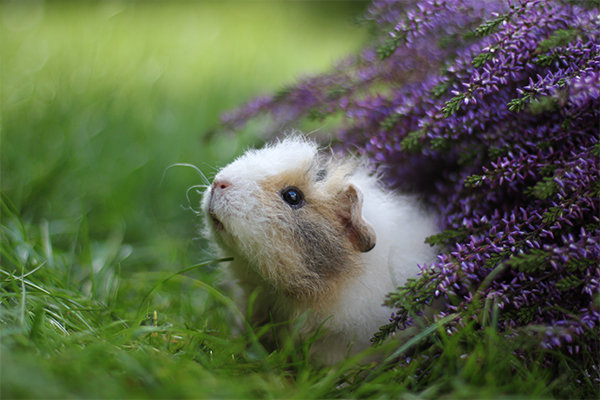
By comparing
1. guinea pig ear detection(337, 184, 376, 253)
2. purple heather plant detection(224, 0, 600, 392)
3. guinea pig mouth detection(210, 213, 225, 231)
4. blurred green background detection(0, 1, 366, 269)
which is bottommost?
blurred green background detection(0, 1, 366, 269)

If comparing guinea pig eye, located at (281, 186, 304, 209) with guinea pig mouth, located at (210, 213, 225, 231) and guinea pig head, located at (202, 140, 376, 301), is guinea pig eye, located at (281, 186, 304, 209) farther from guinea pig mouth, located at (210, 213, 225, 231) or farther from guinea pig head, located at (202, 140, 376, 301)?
guinea pig mouth, located at (210, 213, 225, 231)

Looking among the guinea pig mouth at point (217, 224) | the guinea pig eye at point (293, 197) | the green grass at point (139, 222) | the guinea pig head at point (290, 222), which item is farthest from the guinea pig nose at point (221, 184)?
the green grass at point (139, 222)

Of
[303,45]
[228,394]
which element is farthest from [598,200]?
[303,45]

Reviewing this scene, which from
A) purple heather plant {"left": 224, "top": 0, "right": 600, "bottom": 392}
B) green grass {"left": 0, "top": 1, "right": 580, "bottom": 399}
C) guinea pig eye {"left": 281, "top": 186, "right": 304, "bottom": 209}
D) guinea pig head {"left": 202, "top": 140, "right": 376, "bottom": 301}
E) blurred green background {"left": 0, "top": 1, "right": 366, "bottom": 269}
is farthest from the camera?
blurred green background {"left": 0, "top": 1, "right": 366, "bottom": 269}

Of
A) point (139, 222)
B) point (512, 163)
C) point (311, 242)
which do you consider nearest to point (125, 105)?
point (139, 222)

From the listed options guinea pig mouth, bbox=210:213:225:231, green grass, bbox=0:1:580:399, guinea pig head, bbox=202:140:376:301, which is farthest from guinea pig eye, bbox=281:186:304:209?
green grass, bbox=0:1:580:399

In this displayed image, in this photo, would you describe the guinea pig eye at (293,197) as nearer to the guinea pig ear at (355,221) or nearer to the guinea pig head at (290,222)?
the guinea pig head at (290,222)

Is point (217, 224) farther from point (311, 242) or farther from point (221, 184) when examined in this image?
point (311, 242)
